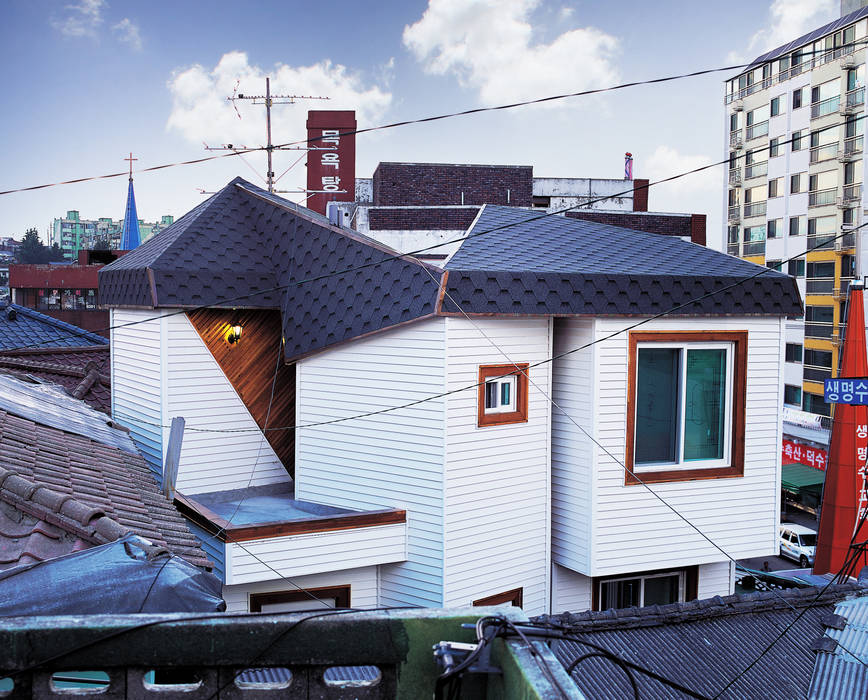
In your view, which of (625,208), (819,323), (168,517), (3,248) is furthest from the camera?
(3,248)

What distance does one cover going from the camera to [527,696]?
2.39m

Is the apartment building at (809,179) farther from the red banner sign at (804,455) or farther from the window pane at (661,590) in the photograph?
the window pane at (661,590)

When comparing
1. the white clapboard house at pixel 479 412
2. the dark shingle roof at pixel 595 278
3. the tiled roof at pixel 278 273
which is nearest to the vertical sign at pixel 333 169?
the tiled roof at pixel 278 273

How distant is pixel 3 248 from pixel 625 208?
332ft

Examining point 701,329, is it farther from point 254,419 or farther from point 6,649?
point 6,649

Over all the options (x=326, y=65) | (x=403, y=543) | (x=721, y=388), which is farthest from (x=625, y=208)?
(x=403, y=543)

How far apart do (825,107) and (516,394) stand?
127 feet

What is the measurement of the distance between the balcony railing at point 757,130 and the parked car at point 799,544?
28.2 metres

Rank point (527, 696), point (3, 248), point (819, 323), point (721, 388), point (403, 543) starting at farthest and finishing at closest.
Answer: point (3, 248)
point (819, 323)
point (721, 388)
point (403, 543)
point (527, 696)

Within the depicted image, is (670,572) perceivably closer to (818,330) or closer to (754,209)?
(818,330)

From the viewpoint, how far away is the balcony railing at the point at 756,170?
1817 inches

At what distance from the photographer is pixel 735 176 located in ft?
160

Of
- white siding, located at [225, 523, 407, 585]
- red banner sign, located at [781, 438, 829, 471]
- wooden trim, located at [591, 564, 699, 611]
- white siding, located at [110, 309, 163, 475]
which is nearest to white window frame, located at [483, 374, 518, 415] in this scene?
white siding, located at [225, 523, 407, 585]

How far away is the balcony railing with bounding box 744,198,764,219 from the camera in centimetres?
4646
